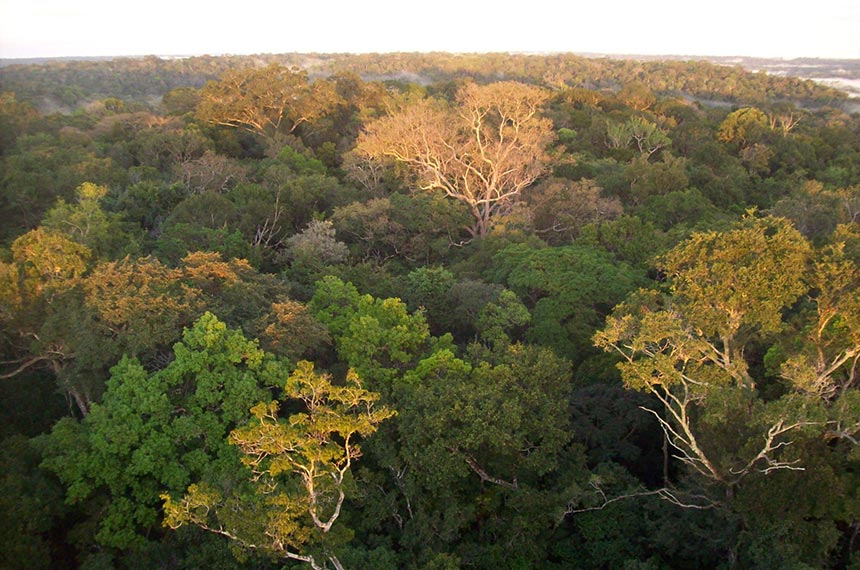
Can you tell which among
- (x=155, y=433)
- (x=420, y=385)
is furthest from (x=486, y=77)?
(x=155, y=433)

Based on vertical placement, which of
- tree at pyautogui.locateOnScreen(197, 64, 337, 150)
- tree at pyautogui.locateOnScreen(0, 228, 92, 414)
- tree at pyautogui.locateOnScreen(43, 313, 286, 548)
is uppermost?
tree at pyautogui.locateOnScreen(197, 64, 337, 150)

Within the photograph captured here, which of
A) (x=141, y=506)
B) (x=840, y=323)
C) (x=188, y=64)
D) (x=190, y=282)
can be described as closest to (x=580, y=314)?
(x=840, y=323)

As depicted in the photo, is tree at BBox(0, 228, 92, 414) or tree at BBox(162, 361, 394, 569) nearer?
tree at BBox(162, 361, 394, 569)

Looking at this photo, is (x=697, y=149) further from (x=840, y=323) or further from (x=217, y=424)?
(x=217, y=424)

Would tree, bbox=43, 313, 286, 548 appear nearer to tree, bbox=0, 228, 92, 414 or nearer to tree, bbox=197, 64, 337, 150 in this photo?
tree, bbox=0, 228, 92, 414

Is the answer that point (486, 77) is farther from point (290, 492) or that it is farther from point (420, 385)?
point (290, 492)

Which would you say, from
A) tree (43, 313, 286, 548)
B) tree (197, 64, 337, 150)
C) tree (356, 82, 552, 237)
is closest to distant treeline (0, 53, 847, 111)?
tree (197, 64, 337, 150)
